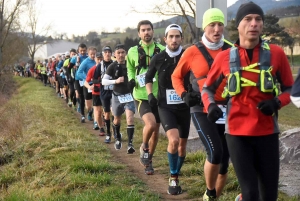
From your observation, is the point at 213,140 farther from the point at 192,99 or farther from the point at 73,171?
the point at 73,171

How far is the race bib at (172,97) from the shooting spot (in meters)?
5.76

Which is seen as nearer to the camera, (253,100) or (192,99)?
(253,100)

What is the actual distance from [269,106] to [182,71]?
1739mm

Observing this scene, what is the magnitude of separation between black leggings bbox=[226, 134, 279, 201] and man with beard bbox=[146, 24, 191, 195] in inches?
79.8

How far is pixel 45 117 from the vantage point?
1330 centimetres

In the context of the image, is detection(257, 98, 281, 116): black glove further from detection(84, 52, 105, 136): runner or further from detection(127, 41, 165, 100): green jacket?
detection(84, 52, 105, 136): runner

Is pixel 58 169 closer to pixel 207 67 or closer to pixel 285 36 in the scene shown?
pixel 207 67

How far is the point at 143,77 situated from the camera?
6762mm

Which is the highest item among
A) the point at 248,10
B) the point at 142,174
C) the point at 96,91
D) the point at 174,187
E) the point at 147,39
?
the point at 248,10

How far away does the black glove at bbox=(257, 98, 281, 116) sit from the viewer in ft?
11.3

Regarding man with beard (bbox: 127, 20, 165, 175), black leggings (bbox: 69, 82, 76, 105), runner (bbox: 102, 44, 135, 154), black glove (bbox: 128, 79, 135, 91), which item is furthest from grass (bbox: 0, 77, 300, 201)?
black leggings (bbox: 69, 82, 76, 105)

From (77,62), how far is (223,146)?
918 centimetres

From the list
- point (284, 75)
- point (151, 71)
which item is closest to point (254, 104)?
point (284, 75)

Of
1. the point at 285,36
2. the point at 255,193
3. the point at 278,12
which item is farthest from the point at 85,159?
the point at 285,36
